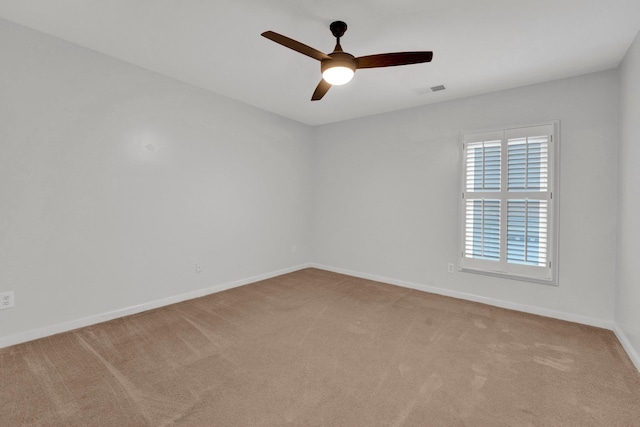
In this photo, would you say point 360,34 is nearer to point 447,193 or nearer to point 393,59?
point 393,59

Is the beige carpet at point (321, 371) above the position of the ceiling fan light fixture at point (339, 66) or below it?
below

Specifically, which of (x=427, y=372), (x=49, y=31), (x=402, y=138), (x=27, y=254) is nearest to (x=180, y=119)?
(x=49, y=31)

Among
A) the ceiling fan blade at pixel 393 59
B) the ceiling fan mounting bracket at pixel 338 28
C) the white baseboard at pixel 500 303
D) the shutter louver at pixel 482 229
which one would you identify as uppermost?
the ceiling fan mounting bracket at pixel 338 28

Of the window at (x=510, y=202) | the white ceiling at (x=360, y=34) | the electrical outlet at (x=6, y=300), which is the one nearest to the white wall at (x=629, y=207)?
the white ceiling at (x=360, y=34)

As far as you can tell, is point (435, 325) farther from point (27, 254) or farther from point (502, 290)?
point (27, 254)

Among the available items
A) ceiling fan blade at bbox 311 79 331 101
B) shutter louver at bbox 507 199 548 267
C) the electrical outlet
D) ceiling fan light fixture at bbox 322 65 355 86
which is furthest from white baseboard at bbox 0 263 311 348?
shutter louver at bbox 507 199 548 267

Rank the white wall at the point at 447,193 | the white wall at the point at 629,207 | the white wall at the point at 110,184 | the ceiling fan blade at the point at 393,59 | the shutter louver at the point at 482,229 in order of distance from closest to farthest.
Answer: the ceiling fan blade at the point at 393,59, the white wall at the point at 629,207, the white wall at the point at 110,184, the white wall at the point at 447,193, the shutter louver at the point at 482,229

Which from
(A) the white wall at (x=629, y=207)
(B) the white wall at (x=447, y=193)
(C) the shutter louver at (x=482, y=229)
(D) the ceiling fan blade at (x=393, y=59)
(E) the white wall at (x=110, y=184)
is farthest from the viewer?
(C) the shutter louver at (x=482, y=229)

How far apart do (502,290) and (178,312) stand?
379 cm

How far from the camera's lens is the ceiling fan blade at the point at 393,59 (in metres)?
2.00

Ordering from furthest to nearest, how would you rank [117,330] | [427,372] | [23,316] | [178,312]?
[178,312]
[117,330]
[23,316]
[427,372]

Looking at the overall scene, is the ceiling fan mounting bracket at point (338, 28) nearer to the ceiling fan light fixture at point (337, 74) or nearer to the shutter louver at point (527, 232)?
the ceiling fan light fixture at point (337, 74)

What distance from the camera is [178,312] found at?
3225mm

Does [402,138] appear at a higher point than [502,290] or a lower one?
higher
